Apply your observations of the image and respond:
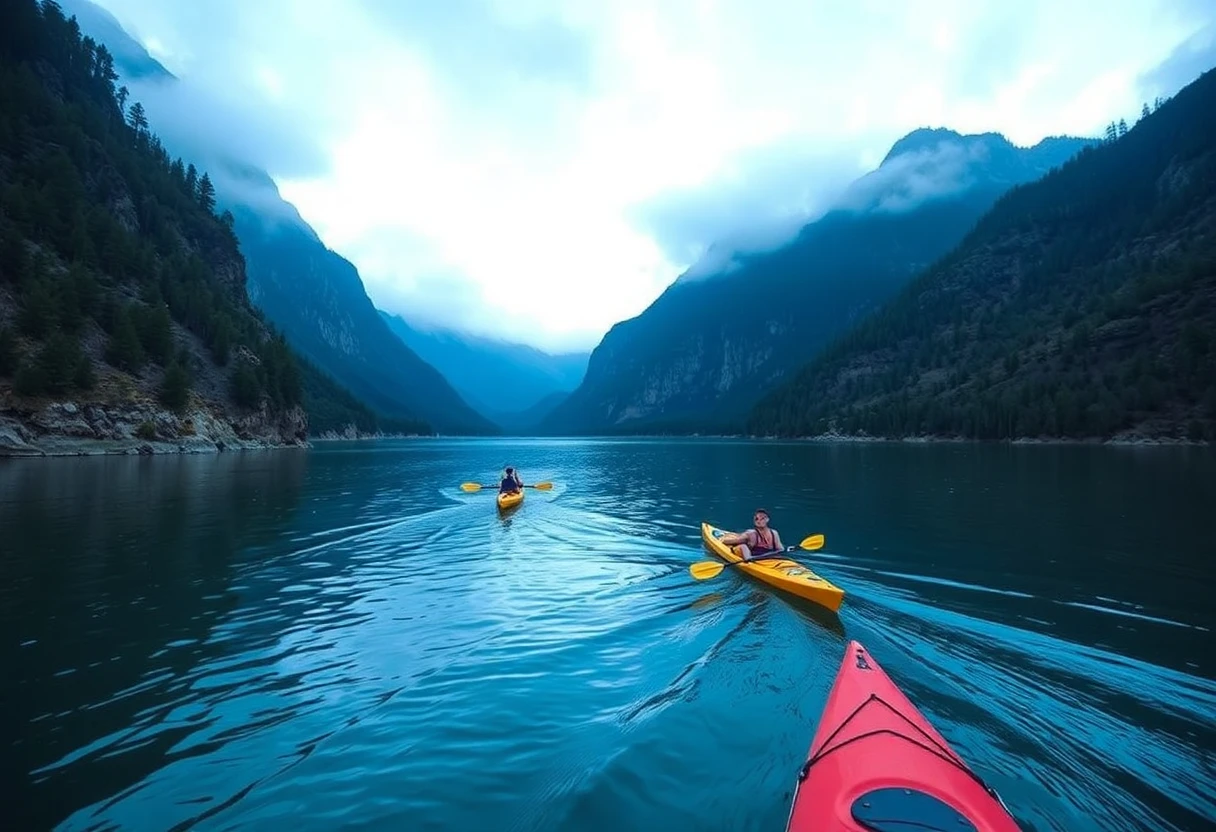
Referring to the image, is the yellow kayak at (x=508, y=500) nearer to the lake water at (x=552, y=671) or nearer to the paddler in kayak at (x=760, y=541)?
the lake water at (x=552, y=671)

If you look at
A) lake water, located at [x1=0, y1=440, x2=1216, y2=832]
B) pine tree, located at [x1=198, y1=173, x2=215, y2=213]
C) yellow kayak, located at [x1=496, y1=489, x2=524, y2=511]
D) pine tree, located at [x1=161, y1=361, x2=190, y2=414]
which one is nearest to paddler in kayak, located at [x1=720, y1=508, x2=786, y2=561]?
lake water, located at [x1=0, y1=440, x2=1216, y2=832]

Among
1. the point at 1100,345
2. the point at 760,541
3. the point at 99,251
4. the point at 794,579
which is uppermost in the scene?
the point at 99,251

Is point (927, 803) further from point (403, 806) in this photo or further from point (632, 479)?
point (632, 479)

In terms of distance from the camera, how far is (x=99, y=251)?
8838cm

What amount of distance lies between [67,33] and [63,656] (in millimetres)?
193988

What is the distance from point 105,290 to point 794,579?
102365 mm

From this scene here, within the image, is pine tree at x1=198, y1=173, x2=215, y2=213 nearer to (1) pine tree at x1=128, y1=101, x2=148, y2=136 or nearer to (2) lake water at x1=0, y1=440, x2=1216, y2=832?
(1) pine tree at x1=128, y1=101, x2=148, y2=136

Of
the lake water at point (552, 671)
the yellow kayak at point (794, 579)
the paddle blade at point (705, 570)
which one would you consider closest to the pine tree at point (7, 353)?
the lake water at point (552, 671)

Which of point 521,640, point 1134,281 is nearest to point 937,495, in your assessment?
point 521,640

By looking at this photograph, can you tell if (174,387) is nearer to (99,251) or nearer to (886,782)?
(99,251)

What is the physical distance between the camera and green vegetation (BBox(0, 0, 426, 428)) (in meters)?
66.7

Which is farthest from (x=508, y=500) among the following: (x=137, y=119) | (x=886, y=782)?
(x=137, y=119)

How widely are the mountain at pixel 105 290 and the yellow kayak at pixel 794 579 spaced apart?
74.7 metres

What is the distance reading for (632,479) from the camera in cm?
5550
